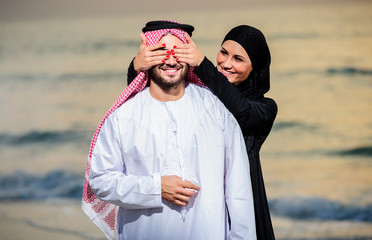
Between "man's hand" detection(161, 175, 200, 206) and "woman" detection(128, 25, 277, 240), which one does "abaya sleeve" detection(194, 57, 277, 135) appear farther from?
"man's hand" detection(161, 175, 200, 206)

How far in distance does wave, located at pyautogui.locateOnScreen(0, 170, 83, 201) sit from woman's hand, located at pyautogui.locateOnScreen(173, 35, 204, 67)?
16.4 ft

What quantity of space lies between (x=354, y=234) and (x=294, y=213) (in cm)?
90

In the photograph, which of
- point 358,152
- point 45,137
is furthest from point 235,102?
point 45,137

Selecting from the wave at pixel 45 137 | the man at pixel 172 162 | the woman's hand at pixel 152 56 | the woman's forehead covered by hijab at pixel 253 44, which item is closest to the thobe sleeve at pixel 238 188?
the man at pixel 172 162

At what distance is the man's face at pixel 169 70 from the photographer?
2.01 m

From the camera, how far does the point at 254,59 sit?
8.04 feet

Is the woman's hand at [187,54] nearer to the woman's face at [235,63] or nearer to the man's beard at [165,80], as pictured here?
the man's beard at [165,80]

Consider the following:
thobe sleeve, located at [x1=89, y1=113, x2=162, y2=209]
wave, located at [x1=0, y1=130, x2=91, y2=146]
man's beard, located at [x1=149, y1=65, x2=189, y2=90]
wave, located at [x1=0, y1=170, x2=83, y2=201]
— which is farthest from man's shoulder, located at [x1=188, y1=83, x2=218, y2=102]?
wave, located at [x1=0, y1=130, x2=91, y2=146]

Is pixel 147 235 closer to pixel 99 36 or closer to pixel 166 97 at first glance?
pixel 166 97

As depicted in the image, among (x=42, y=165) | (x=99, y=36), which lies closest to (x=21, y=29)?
(x=99, y=36)

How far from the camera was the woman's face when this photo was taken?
2412 millimetres

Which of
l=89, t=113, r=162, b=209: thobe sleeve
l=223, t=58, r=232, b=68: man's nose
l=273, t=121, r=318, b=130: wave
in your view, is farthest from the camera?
l=273, t=121, r=318, b=130: wave

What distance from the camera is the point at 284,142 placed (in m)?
8.34

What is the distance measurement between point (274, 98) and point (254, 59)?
6.96 meters
